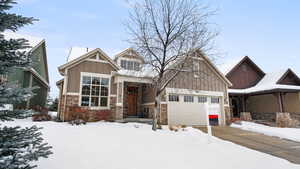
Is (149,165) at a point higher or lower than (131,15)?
lower

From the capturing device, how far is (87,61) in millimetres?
11148

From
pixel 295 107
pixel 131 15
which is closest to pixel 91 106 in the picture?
pixel 131 15

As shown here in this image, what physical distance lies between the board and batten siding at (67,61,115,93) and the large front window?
358 mm

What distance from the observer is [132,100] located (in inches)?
533

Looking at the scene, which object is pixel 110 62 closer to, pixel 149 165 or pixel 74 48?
pixel 74 48

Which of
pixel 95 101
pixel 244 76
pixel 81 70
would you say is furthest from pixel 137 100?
pixel 244 76

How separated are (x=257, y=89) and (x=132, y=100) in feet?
38.4

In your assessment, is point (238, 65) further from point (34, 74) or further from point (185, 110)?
point (34, 74)

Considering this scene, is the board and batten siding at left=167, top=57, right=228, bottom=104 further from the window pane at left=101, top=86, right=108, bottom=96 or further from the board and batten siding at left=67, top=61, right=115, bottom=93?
the board and batten siding at left=67, top=61, right=115, bottom=93

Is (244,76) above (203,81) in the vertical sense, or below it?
above

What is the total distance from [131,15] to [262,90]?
42.0 ft

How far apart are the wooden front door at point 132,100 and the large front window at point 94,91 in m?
2.46

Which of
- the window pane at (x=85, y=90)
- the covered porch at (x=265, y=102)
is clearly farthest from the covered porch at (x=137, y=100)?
the covered porch at (x=265, y=102)

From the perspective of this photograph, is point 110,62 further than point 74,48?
No
